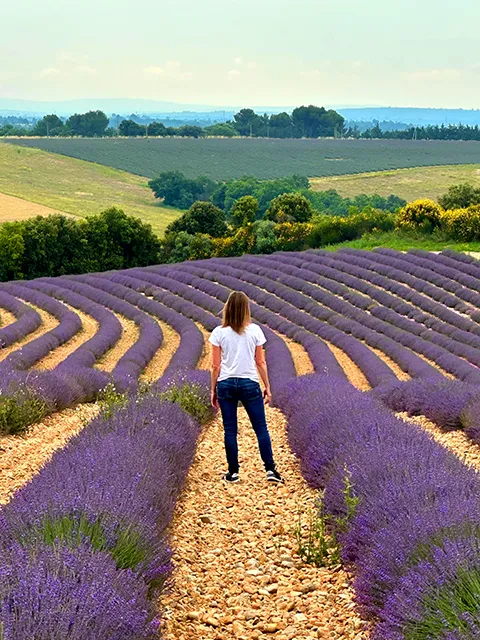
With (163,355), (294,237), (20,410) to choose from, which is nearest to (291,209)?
(294,237)

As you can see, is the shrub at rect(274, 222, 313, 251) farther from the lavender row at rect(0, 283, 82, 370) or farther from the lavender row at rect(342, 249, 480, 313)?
the lavender row at rect(0, 283, 82, 370)

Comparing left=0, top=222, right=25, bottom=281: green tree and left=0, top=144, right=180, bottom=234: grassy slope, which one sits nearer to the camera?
left=0, top=222, right=25, bottom=281: green tree

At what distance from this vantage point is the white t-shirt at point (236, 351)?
5.44 metres

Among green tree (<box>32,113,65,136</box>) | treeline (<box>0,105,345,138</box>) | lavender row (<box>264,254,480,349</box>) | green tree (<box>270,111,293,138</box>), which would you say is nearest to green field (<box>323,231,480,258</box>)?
lavender row (<box>264,254,480,349</box>)

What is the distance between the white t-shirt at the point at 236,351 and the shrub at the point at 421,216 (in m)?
31.4

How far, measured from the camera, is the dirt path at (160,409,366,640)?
3.43 m

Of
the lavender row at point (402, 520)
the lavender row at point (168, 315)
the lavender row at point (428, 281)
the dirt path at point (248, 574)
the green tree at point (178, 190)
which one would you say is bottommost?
the green tree at point (178, 190)

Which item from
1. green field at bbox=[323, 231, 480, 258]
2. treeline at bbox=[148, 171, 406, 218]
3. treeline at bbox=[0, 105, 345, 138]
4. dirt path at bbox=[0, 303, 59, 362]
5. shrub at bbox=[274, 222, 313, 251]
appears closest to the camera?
dirt path at bbox=[0, 303, 59, 362]

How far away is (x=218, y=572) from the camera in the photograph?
13.4 feet

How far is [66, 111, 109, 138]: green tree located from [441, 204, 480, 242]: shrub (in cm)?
8991

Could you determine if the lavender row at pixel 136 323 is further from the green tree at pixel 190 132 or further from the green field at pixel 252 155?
the green tree at pixel 190 132

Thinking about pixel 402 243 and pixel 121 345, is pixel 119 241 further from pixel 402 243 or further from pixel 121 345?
pixel 121 345

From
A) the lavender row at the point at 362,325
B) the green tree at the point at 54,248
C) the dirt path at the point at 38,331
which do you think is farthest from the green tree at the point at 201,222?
the dirt path at the point at 38,331

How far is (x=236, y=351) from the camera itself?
5.45m
